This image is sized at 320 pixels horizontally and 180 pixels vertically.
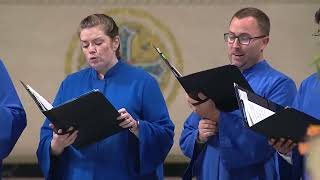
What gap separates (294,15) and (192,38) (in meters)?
1.01

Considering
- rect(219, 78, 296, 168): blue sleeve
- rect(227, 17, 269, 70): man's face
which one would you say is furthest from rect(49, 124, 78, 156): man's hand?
rect(227, 17, 269, 70): man's face

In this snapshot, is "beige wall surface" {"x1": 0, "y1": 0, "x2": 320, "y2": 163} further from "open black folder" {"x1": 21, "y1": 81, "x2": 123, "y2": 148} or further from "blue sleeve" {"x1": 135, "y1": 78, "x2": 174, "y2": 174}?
"open black folder" {"x1": 21, "y1": 81, "x2": 123, "y2": 148}

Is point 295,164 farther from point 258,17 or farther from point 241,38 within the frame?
point 258,17

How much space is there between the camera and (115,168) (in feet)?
11.1

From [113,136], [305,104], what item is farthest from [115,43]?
[305,104]

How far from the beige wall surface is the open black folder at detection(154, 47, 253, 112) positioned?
10.8 ft

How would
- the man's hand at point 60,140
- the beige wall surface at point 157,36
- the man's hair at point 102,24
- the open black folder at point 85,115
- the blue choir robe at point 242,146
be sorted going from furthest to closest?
the beige wall surface at point 157,36, the man's hair at point 102,24, the man's hand at point 60,140, the blue choir robe at point 242,146, the open black folder at point 85,115

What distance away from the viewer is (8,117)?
3322 millimetres

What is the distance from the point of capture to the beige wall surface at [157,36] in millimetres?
6344

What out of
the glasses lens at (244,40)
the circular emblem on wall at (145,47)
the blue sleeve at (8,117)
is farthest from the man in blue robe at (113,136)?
the circular emblem on wall at (145,47)

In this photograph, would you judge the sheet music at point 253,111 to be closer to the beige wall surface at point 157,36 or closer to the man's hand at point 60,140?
the man's hand at point 60,140

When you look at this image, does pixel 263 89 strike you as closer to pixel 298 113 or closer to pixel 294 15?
pixel 298 113

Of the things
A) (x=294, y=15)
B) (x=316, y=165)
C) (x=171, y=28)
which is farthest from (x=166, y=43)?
(x=316, y=165)

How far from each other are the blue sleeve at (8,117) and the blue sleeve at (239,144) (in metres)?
1.05
